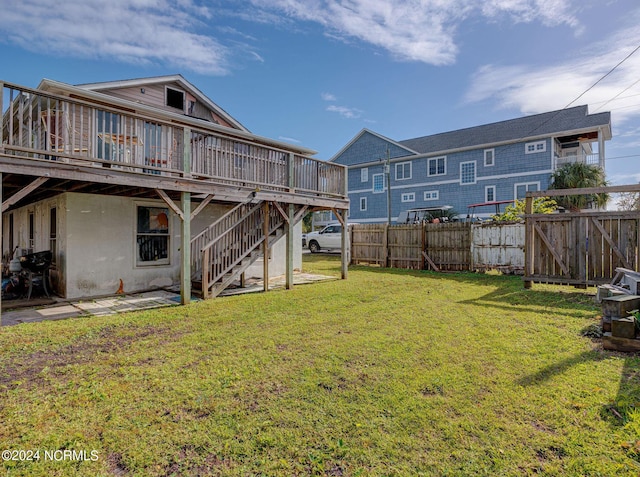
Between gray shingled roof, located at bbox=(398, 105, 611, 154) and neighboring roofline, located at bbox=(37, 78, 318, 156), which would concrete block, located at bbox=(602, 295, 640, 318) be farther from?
gray shingled roof, located at bbox=(398, 105, 611, 154)

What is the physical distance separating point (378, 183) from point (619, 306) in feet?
84.2

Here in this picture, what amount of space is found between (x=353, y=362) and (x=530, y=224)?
6789 millimetres

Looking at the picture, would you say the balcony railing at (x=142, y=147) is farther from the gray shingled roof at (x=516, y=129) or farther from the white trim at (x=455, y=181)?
the gray shingled roof at (x=516, y=129)

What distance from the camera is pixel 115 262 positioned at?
7.76 m

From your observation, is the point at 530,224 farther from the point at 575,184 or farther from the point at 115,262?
the point at 575,184

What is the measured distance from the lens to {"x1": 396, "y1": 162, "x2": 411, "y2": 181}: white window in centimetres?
2753

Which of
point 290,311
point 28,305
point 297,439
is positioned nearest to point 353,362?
point 297,439

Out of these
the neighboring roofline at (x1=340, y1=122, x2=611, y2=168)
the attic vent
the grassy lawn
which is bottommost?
the grassy lawn

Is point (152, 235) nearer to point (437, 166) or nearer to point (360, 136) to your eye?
point (437, 166)

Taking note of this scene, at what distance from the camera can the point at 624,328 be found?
3896 mm

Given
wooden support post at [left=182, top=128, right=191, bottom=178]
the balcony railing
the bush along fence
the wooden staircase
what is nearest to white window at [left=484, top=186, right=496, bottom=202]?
the bush along fence

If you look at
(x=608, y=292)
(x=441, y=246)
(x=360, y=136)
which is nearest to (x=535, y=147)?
(x=360, y=136)

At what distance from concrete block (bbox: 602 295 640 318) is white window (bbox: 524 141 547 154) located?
69.4 feet

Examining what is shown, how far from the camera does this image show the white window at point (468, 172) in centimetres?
2430
